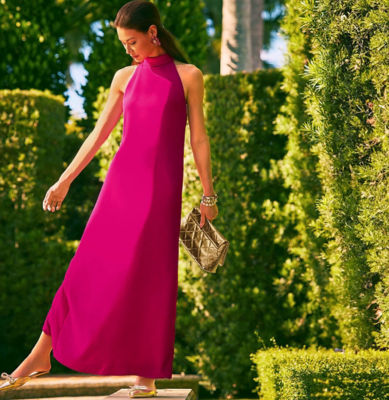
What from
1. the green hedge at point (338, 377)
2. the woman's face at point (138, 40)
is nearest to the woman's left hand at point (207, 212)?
the woman's face at point (138, 40)

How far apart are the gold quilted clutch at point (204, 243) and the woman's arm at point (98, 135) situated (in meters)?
0.76

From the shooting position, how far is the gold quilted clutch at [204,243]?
193 inches

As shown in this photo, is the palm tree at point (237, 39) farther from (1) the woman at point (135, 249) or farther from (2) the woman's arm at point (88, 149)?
(1) the woman at point (135, 249)

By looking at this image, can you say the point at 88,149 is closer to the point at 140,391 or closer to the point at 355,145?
the point at 140,391

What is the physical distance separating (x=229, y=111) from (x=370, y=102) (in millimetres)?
1929

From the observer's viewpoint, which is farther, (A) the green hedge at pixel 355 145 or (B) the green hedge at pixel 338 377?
(A) the green hedge at pixel 355 145

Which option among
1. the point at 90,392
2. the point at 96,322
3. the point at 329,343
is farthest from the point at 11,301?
the point at 96,322

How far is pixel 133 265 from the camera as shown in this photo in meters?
4.47

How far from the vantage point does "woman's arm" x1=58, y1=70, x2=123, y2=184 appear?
4.77 metres


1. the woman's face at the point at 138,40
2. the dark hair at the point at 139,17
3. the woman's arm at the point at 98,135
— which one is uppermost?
the dark hair at the point at 139,17

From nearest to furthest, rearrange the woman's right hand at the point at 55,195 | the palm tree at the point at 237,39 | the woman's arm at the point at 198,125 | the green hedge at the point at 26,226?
1. the woman's arm at the point at 198,125
2. the woman's right hand at the point at 55,195
3. the green hedge at the point at 26,226
4. the palm tree at the point at 237,39

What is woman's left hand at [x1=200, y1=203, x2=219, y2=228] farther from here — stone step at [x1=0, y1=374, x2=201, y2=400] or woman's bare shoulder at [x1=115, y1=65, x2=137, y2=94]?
stone step at [x1=0, y1=374, x2=201, y2=400]

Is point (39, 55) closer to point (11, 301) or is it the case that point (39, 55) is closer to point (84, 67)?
point (84, 67)

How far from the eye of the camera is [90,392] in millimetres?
6664
